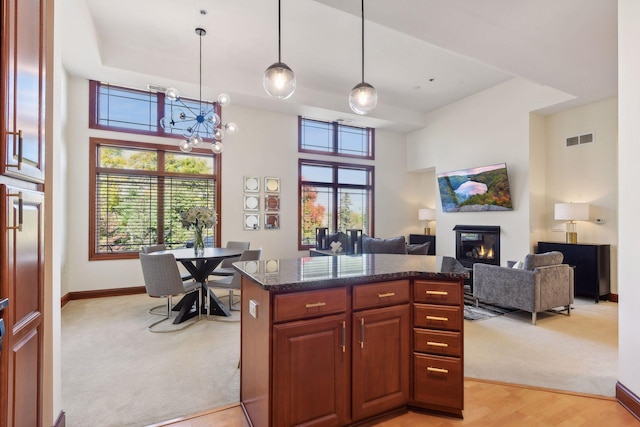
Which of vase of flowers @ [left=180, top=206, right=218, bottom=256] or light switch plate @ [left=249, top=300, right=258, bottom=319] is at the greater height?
vase of flowers @ [left=180, top=206, right=218, bottom=256]

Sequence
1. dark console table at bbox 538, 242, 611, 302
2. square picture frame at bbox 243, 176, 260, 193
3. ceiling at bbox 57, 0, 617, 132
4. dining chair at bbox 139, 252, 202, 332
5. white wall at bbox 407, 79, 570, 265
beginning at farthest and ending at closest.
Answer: square picture frame at bbox 243, 176, 260, 193 < white wall at bbox 407, 79, 570, 265 < dark console table at bbox 538, 242, 611, 302 < dining chair at bbox 139, 252, 202, 332 < ceiling at bbox 57, 0, 617, 132

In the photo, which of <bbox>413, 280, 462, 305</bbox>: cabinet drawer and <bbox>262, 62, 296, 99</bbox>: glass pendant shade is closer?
<bbox>413, 280, 462, 305</bbox>: cabinet drawer

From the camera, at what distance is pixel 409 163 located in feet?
28.0

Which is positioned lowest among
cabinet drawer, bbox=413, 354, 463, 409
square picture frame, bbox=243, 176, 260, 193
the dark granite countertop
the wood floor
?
the wood floor

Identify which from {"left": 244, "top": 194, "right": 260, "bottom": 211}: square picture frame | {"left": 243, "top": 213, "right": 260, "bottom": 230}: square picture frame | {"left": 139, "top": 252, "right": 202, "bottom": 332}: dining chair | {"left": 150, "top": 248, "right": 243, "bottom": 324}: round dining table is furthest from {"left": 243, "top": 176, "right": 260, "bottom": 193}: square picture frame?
{"left": 139, "top": 252, "right": 202, "bottom": 332}: dining chair

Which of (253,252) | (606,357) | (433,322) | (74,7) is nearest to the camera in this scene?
(433,322)

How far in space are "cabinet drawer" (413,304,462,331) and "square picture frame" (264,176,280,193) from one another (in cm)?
513

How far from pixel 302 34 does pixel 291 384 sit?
14.5ft

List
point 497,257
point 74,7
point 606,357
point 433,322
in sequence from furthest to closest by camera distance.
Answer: point 497,257
point 74,7
point 606,357
point 433,322

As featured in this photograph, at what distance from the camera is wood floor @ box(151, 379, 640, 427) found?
2.06 metres

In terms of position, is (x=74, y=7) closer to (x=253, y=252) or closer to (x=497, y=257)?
(x=253, y=252)

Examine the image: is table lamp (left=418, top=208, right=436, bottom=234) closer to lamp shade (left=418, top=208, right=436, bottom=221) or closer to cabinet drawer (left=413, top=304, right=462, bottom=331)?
lamp shade (left=418, top=208, right=436, bottom=221)

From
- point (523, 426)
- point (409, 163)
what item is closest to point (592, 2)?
point (523, 426)

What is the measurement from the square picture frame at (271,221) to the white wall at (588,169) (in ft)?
17.3
